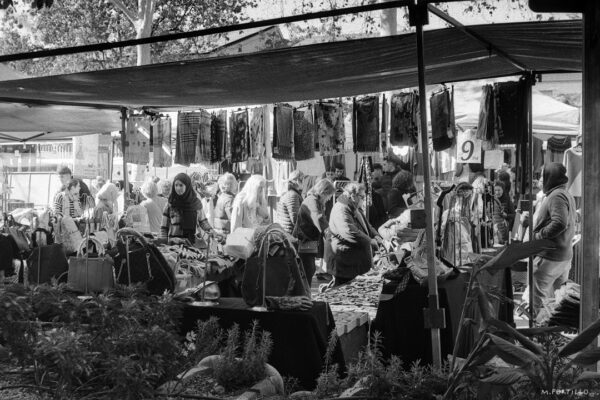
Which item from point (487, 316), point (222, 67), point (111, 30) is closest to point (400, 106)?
point (222, 67)

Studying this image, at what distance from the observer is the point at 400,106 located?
23.0ft

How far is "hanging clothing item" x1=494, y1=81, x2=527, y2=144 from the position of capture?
6223 mm

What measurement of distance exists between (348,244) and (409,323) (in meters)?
2.99

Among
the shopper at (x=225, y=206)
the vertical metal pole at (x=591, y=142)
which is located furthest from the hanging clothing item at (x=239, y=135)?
the vertical metal pole at (x=591, y=142)

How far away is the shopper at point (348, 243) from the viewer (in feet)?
25.6

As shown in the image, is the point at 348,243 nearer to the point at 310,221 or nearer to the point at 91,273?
the point at 310,221

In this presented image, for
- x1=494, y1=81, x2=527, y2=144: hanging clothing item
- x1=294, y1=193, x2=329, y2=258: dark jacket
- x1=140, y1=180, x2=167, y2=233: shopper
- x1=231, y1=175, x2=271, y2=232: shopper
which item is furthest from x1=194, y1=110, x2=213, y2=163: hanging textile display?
x1=494, y1=81, x2=527, y2=144: hanging clothing item

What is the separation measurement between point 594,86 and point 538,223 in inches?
178

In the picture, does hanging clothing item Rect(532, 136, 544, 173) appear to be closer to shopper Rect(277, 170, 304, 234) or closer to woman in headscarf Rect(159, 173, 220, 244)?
shopper Rect(277, 170, 304, 234)

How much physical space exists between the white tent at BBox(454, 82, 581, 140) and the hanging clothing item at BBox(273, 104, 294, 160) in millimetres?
2429

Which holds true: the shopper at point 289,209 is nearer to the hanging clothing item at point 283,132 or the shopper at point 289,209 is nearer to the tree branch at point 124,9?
the hanging clothing item at point 283,132

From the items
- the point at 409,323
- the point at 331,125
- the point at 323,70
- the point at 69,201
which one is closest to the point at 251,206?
the point at 331,125

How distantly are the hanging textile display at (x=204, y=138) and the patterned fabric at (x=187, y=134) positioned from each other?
0.04 meters

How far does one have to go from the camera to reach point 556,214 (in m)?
6.61
